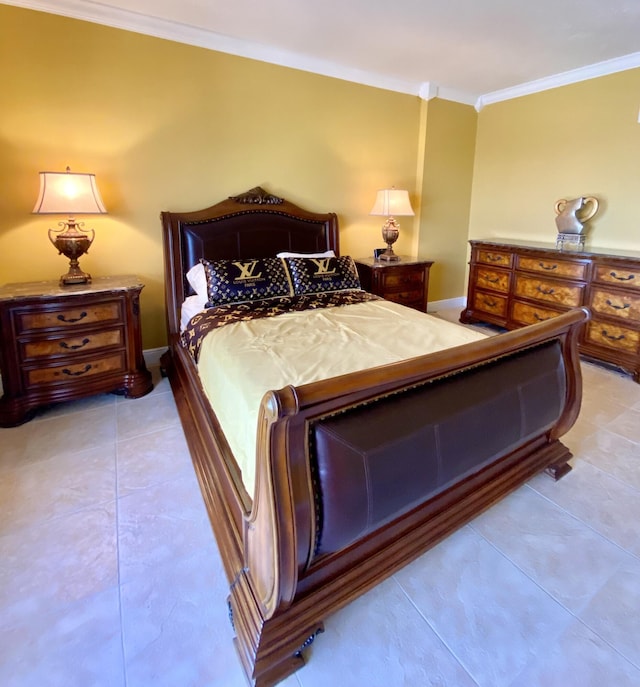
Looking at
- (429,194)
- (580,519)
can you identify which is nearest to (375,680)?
(580,519)

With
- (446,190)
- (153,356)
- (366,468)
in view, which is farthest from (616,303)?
(153,356)

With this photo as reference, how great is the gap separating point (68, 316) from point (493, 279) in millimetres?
3729

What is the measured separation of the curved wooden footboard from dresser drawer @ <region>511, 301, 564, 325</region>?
213cm

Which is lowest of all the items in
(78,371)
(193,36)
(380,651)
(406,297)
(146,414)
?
(380,651)

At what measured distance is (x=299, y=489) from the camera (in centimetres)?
106

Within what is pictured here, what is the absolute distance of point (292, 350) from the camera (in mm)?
1893

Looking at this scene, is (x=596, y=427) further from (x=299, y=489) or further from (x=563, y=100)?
(x=563, y=100)

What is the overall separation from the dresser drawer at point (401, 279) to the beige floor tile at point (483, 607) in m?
2.52

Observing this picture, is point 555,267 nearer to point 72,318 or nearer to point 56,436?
point 72,318

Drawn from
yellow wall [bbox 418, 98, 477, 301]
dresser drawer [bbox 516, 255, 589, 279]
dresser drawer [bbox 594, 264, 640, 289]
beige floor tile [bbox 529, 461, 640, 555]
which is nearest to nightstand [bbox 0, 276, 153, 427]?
beige floor tile [bbox 529, 461, 640, 555]

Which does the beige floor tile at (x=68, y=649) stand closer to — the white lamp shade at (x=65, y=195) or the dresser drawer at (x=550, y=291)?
the white lamp shade at (x=65, y=195)

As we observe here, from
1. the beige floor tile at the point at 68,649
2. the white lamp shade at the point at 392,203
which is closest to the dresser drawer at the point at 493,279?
the white lamp shade at the point at 392,203

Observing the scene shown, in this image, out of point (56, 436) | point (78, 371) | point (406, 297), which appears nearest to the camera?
point (56, 436)

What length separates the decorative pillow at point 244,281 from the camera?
2.71 metres
